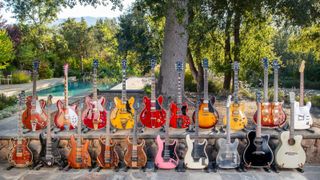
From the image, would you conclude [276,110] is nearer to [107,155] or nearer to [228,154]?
[228,154]

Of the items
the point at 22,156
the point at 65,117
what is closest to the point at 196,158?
the point at 65,117

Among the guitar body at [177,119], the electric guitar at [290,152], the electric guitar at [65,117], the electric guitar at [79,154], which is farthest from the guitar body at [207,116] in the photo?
the electric guitar at [65,117]

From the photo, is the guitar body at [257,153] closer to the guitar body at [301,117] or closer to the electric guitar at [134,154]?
the guitar body at [301,117]

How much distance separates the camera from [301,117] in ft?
14.4

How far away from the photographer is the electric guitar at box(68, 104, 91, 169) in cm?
395

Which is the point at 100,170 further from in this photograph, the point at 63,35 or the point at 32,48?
the point at 63,35

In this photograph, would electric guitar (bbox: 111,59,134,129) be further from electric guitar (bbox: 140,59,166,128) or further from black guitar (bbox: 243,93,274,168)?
black guitar (bbox: 243,93,274,168)

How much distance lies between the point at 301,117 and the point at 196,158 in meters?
1.58

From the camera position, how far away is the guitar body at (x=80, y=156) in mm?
3959

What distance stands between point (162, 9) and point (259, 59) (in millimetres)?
4939

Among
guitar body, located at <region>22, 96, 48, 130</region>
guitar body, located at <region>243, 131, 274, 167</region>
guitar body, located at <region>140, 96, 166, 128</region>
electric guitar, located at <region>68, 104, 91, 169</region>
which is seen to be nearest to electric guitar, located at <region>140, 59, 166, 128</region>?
guitar body, located at <region>140, 96, 166, 128</region>

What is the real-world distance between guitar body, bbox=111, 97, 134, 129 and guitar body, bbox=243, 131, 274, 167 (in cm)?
153

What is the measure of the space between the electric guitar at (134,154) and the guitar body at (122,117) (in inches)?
18.3

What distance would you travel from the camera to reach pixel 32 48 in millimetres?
18797
